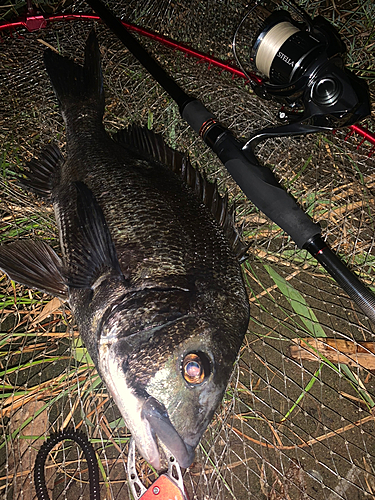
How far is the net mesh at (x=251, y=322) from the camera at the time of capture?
7.11ft

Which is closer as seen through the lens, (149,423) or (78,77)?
(149,423)

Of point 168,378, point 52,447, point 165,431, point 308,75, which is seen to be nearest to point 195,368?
point 168,378

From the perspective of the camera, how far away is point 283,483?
2.07 meters

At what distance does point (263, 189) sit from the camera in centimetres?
207

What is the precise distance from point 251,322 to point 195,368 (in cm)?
95

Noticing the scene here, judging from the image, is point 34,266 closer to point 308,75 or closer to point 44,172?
point 44,172

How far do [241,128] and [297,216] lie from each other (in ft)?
3.52

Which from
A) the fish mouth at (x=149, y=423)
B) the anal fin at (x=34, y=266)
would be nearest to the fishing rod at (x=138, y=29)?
the anal fin at (x=34, y=266)

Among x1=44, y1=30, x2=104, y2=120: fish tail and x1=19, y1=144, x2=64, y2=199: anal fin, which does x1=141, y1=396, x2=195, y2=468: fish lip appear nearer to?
x1=19, y1=144, x2=64, y2=199: anal fin

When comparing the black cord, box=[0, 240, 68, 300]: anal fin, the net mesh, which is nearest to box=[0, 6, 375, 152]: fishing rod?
the net mesh

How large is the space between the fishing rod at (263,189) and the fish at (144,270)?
21 cm

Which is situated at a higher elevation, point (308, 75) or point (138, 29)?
point (138, 29)

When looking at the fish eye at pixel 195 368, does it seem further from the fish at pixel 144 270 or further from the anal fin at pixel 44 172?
the anal fin at pixel 44 172

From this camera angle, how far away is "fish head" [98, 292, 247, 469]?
158 cm
